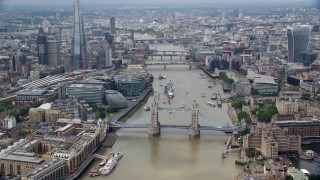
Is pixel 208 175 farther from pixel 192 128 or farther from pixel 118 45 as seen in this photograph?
pixel 118 45

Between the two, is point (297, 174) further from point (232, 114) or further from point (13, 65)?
point (13, 65)

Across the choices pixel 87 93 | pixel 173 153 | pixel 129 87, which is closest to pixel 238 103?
pixel 129 87

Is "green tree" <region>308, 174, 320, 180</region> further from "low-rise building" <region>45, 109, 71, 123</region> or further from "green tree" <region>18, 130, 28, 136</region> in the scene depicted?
"low-rise building" <region>45, 109, 71, 123</region>

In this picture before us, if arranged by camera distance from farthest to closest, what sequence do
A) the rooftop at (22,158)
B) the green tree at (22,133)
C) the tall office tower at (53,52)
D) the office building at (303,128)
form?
the tall office tower at (53,52) < the green tree at (22,133) < the office building at (303,128) < the rooftop at (22,158)

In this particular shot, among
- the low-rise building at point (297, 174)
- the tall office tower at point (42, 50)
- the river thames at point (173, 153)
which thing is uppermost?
the tall office tower at point (42, 50)

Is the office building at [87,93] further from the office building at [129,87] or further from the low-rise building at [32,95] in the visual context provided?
the office building at [129,87]

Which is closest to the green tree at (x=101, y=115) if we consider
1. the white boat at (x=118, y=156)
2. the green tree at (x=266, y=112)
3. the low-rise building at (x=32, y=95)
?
the low-rise building at (x=32, y=95)
